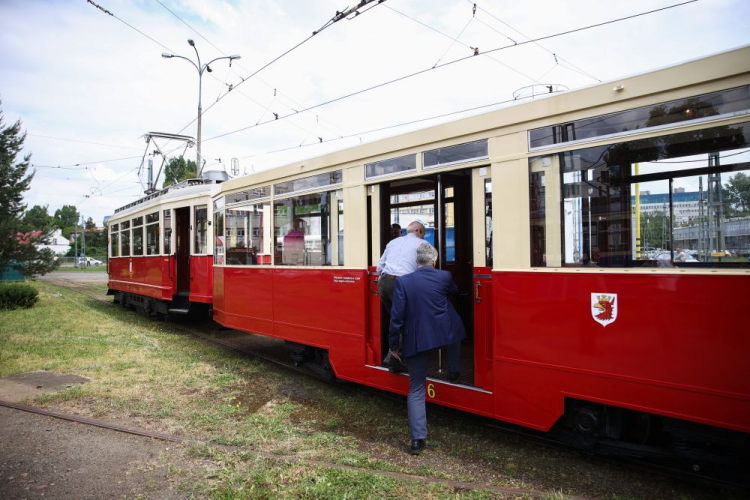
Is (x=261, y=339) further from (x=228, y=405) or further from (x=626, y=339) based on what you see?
(x=626, y=339)

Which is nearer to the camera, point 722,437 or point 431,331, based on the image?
point 722,437

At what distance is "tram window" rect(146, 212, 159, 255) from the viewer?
1188 cm

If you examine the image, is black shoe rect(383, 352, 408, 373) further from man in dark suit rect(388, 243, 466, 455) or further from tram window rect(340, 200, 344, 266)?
tram window rect(340, 200, 344, 266)

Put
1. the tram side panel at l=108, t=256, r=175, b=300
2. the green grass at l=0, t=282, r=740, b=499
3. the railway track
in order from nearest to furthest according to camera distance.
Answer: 1. the railway track
2. the green grass at l=0, t=282, r=740, b=499
3. the tram side panel at l=108, t=256, r=175, b=300

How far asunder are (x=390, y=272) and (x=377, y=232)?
2.32 ft

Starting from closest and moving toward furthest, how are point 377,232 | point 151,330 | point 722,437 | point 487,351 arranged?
point 722,437
point 487,351
point 377,232
point 151,330

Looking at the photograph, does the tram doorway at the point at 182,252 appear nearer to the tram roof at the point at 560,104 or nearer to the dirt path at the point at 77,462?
the dirt path at the point at 77,462

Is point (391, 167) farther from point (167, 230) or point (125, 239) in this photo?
point (125, 239)

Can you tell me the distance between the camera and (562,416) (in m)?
3.90

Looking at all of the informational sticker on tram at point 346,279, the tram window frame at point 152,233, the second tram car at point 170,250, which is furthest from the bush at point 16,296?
the informational sticker on tram at point 346,279

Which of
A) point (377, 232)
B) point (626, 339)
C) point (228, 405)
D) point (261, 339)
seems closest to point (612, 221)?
point (626, 339)

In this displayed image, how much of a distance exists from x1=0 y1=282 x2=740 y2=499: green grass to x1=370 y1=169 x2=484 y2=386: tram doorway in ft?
2.99

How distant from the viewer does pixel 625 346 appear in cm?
330

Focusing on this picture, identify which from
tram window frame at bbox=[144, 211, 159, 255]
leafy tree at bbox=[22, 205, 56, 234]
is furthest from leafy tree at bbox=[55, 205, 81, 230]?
tram window frame at bbox=[144, 211, 159, 255]
